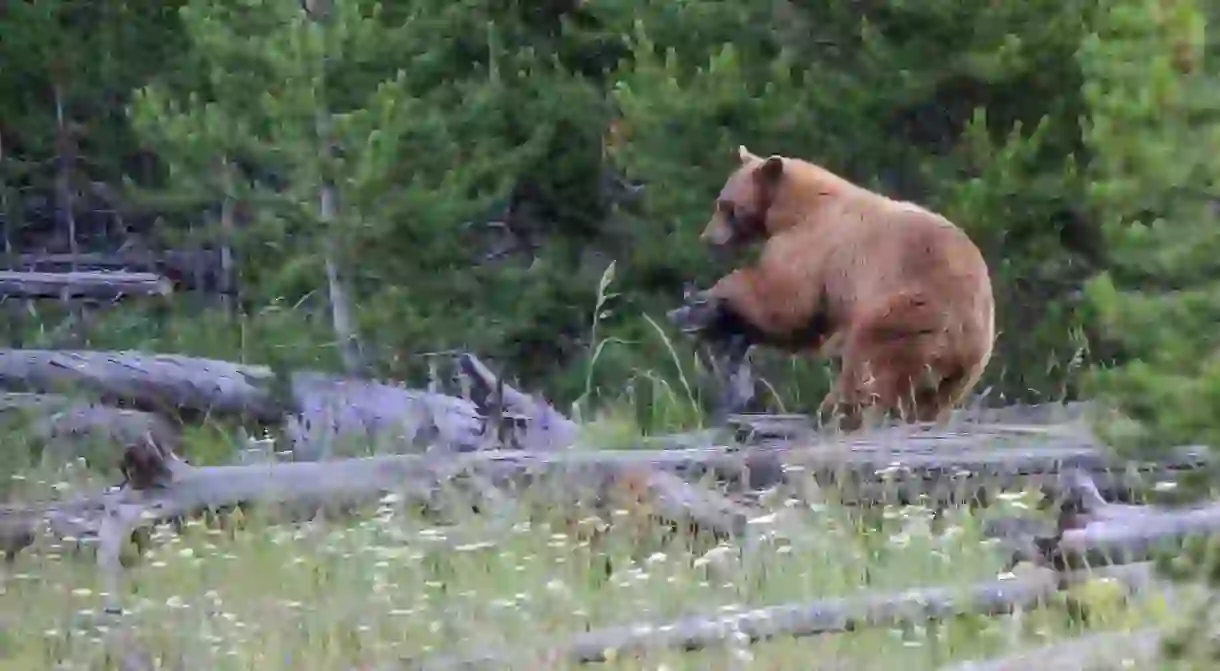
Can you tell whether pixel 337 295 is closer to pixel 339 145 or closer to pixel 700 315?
pixel 339 145

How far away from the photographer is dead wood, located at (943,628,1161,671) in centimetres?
338

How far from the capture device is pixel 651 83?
9617mm

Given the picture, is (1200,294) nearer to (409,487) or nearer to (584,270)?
(409,487)

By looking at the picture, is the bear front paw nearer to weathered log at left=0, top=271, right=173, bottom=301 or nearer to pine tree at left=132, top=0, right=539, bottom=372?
pine tree at left=132, top=0, right=539, bottom=372

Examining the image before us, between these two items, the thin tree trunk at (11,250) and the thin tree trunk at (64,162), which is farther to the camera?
the thin tree trunk at (64,162)

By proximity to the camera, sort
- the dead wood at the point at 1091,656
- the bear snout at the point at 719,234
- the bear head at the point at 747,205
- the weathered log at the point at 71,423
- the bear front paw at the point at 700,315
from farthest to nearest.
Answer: the weathered log at the point at 71,423 → the bear snout at the point at 719,234 → the bear head at the point at 747,205 → the bear front paw at the point at 700,315 → the dead wood at the point at 1091,656

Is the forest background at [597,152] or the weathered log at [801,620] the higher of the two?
the forest background at [597,152]

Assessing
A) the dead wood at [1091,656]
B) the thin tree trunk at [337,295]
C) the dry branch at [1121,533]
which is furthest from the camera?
the thin tree trunk at [337,295]

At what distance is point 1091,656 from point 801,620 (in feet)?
2.54

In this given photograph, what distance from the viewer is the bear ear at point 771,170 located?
7652mm

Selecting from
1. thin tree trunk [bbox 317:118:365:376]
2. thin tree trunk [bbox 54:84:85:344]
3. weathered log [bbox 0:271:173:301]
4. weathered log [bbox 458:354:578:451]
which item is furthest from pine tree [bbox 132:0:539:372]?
thin tree trunk [bbox 54:84:85:344]

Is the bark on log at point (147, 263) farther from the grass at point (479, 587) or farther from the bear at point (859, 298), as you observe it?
the grass at point (479, 587)

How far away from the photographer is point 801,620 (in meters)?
3.99

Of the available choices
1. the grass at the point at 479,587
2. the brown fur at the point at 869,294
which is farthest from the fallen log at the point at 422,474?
the brown fur at the point at 869,294
